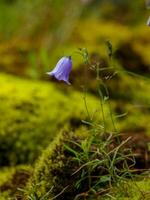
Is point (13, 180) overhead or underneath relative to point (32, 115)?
underneath

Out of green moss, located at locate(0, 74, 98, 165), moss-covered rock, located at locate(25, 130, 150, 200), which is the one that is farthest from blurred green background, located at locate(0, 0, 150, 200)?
moss-covered rock, located at locate(25, 130, 150, 200)

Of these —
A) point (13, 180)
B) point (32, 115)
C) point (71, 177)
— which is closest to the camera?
point (71, 177)

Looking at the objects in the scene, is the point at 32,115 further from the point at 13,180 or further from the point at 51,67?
the point at 51,67

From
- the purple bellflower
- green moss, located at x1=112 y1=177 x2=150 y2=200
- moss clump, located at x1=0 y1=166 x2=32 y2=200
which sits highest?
the purple bellflower

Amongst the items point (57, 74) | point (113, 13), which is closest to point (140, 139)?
point (57, 74)

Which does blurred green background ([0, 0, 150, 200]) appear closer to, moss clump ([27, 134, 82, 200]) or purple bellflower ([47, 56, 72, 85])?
purple bellflower ([47, 56, 72, 85])

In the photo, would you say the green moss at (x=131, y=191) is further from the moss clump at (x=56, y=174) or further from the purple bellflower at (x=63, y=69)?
the purple bellflower at (x=63, y=69)

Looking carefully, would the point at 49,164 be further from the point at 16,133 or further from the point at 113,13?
the point at 113,13

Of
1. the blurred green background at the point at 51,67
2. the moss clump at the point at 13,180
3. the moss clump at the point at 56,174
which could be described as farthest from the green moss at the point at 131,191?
the moss clump at the point at 13,180

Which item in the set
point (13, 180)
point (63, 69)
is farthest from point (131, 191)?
point (13, 180)
